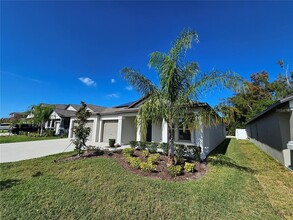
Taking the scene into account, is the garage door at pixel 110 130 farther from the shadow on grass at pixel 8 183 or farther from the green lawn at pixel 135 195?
the shadow on grass at pixel 8 183

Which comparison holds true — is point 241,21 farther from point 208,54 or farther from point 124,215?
point 124,215

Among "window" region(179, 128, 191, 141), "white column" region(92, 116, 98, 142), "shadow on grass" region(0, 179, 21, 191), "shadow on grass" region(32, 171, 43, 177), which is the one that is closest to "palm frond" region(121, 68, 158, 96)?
"window" region(179, 128, 191, 141)

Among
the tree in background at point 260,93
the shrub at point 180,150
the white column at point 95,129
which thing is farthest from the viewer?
the tree in background at point 260,93

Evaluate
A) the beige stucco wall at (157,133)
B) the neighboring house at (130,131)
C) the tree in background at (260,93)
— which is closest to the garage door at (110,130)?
the neighboring house at (130,131)

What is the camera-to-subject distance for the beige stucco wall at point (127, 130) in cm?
1358

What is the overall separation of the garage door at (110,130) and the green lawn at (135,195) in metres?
8.29

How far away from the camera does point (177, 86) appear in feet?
21.3

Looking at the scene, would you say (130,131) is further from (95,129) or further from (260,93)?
(260,93)

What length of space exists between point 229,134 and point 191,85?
37.1 metres

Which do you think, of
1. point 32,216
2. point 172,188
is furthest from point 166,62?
point 32,216

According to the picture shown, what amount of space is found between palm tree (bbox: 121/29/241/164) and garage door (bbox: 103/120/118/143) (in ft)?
28.1

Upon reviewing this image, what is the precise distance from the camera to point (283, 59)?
24.1 meters

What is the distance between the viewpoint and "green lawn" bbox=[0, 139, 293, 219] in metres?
3.39

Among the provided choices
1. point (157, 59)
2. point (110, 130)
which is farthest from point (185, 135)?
point (110, 130)
